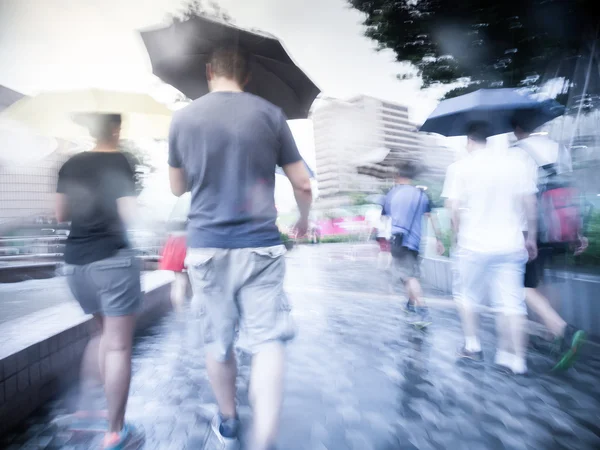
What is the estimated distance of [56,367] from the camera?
9.57 feet

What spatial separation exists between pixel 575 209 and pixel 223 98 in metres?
3.15

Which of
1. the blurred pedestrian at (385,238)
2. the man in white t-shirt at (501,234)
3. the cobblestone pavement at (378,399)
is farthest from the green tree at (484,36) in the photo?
the cobblestone pavement at (378,399)

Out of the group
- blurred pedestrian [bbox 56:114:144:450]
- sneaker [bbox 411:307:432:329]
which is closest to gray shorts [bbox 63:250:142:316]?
blurred pedestrian [bbox 56:114:144:450]

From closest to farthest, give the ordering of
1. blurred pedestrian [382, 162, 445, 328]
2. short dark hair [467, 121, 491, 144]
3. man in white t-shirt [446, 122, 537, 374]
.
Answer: man in white t-shirt [446, 122, 537, 374], short dark hair [467, 121, 491, 144], blurred pedestrian [382, 162, 445, 328]

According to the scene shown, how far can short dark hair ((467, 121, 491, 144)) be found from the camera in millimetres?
3461

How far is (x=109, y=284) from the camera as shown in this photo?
2.09m

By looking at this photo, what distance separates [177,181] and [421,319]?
139 inches

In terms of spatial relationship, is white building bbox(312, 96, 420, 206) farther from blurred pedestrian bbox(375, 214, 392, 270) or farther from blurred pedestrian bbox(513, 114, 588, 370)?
blurred pedestrian bbox(513, 114, 588, 370)

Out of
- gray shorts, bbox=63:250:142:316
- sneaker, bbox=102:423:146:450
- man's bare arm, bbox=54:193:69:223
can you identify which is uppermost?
man's bare arm, bbox=54:193:69:223

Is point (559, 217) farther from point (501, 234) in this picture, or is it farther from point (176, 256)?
point (176, 256)

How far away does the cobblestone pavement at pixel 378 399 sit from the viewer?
229 centimetres

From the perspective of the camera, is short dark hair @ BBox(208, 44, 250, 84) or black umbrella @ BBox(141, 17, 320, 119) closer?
short dark hair @ BBox(208, 44, 250, 84)

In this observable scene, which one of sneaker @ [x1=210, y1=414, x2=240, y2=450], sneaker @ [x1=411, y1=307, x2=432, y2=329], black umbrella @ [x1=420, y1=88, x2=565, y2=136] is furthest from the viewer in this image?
sneaker @ [x1=411, y1=307, x2=432, y2=329]

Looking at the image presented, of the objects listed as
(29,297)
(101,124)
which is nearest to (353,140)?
(29,297)
